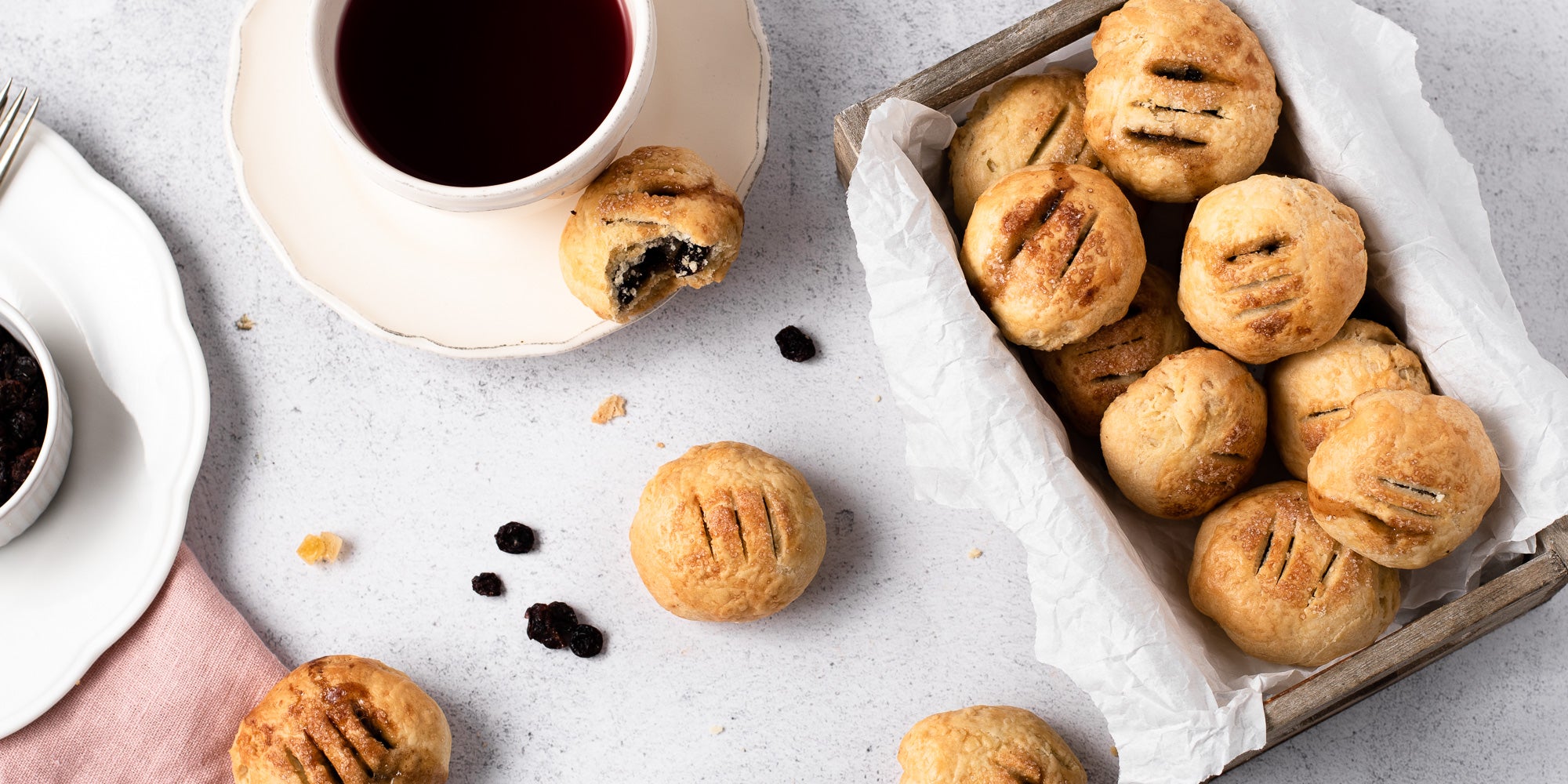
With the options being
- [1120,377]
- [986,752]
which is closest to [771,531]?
[986,752]

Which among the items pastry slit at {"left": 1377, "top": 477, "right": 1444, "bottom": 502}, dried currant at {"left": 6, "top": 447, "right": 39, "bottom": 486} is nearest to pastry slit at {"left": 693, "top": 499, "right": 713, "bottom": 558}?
pastry slit at {"left": 1377, "top": 477, "right": 1444, "bottom": 502}

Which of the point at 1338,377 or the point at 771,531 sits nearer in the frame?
the point at 1338,377

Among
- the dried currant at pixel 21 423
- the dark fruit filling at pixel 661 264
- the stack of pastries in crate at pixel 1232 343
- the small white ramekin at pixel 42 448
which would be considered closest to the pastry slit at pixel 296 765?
the small white ramekin at pixel 42 448

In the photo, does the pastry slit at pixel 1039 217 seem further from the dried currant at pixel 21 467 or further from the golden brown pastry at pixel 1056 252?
the dried currant at pixel 21 467

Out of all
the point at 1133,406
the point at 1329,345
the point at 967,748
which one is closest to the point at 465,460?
the point at 967,748

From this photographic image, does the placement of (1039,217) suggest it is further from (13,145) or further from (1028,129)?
(13,145)

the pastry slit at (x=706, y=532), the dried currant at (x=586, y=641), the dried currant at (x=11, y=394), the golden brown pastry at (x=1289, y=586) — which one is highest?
the golden brown pastry at (x=1289, y=586)
